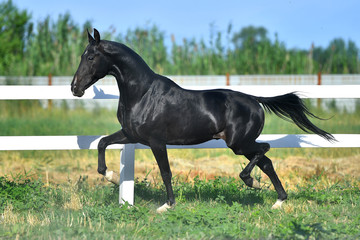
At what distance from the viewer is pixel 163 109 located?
4.75 m

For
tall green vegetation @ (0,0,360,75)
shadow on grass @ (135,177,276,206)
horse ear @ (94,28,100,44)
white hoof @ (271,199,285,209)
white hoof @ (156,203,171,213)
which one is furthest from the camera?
tall green vegetation @ (0,0,360,75)

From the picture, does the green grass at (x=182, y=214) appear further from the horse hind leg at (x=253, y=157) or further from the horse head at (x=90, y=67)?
the horse head at (x=90, y=67)

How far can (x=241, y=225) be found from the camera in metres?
4.38

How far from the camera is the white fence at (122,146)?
220 inches

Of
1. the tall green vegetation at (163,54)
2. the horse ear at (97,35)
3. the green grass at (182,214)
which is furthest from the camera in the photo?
the tall green vegetation at (163,54)

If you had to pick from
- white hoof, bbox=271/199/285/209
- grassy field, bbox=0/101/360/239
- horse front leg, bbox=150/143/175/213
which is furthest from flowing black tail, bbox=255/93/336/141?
horse front leg, bbox=150/143/175/213

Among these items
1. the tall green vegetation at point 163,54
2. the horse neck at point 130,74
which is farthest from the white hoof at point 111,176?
the tall green vegetation at point 163,54

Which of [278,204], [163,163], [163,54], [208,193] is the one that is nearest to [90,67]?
[163,163]

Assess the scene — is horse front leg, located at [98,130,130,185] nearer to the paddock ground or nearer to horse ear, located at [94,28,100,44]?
horse ear, located at [94,28,100,44]

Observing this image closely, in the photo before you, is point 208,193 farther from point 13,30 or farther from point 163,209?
point 13,30

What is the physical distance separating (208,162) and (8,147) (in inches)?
164

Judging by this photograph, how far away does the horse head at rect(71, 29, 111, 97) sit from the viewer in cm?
457

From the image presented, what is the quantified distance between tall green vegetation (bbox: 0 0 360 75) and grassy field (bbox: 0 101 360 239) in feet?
30.9

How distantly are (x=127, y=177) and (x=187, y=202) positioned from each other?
781 millimetres
